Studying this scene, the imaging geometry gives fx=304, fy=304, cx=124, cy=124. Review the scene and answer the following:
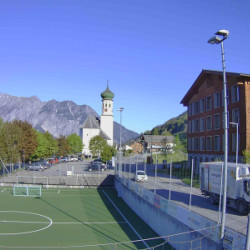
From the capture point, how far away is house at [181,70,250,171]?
127 feet

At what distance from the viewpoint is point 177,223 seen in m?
17.0

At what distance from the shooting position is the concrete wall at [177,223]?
12851mm

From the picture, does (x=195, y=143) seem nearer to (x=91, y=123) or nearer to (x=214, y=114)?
(x=214, y=114)

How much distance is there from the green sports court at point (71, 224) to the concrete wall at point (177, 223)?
0.73 metres

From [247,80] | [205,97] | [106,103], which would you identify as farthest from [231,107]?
[106,103]

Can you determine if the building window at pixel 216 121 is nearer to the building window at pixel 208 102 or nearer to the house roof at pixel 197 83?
the building window at pixel 208 102

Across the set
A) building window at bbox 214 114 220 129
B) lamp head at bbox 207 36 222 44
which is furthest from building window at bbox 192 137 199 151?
lamp head at bbox 207 36 222 44

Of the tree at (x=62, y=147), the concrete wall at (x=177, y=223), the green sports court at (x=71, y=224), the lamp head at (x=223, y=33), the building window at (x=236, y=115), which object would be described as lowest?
the green sports court at (x=71, y=224)

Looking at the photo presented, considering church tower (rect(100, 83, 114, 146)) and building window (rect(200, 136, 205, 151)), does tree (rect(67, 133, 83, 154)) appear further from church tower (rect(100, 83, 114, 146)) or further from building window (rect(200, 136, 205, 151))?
building window (rect(200, 136, 205, 151))

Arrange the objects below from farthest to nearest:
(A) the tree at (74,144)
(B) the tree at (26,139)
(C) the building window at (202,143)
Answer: (A) the tree at (74,144) → (B) the tree at (26,139) → (C) the building window at (202,143)

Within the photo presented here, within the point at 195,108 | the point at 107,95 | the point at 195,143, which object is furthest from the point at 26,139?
the point at 107,95

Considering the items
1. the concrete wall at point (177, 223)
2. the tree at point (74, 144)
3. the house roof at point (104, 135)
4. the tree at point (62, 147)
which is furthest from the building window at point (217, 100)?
the house roof at point (104, 135)

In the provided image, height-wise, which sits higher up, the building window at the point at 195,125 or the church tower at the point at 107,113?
the church tower at the point at 107,113

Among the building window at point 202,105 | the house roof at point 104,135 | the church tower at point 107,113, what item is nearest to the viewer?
the building window at point 202,105
